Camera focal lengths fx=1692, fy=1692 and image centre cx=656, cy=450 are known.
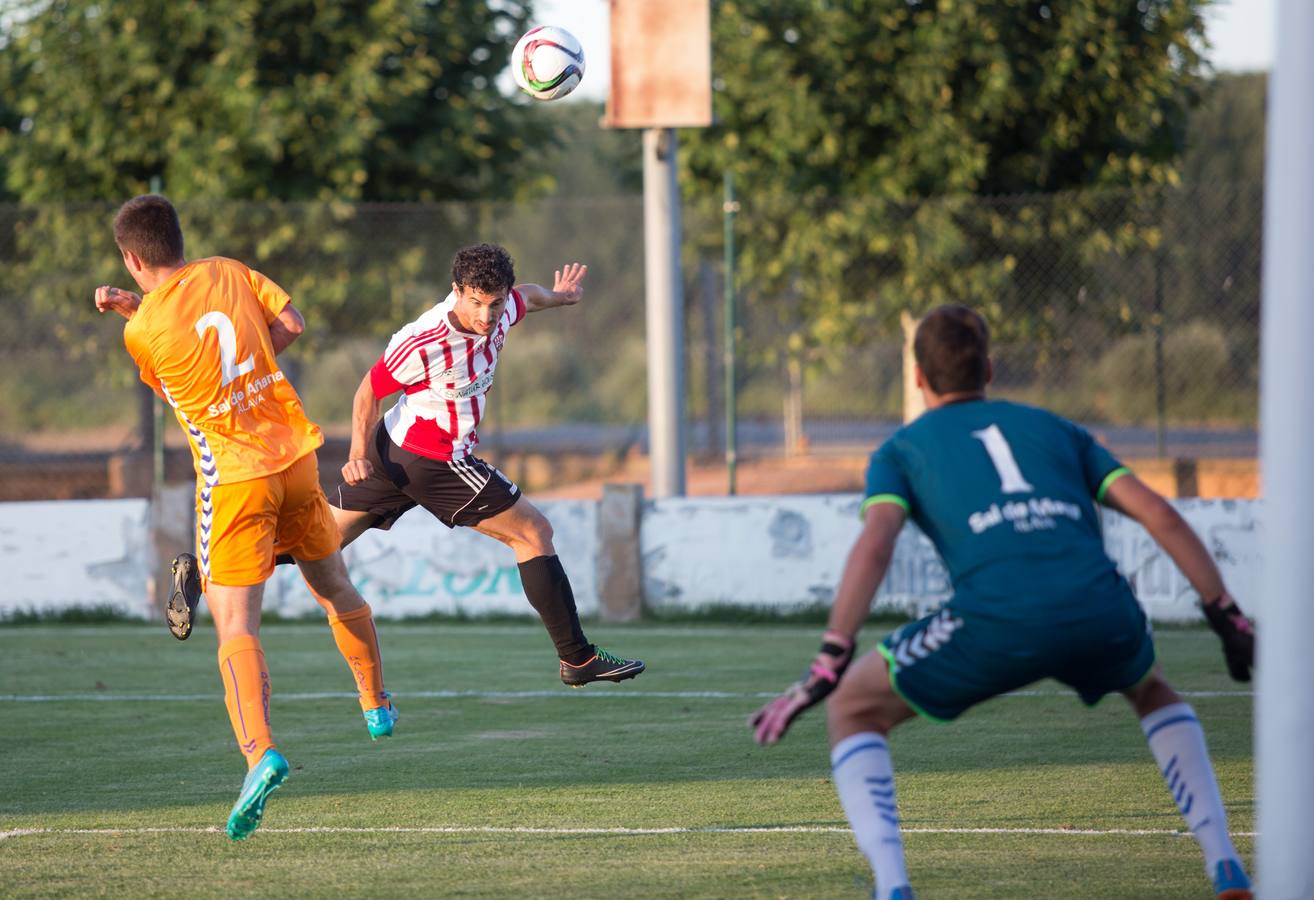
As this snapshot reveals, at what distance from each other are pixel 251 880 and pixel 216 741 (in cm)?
274

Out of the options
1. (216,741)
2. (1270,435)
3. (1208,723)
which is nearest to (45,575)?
(216,741)

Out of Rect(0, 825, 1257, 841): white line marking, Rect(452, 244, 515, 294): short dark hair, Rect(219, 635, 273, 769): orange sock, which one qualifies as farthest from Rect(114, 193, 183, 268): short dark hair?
Rect(0, 825, 1257, 841): white line marking

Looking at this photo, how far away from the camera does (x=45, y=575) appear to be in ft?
42.1

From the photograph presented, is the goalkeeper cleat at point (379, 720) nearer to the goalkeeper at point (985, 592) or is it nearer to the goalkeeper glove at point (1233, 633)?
the goalkeeper at point (985, 592)

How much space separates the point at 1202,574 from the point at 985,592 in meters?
0.55

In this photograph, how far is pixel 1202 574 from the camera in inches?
168

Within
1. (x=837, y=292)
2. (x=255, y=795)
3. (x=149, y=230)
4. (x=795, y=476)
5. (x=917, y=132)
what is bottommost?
(x=795, y=476)

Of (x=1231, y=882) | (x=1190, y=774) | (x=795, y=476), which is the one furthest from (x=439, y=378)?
(x=795, y=476)

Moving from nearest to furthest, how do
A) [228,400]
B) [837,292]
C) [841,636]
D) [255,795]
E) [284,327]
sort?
[841,636]
[255,795]
[228,400]
[284,327]
[837,292]

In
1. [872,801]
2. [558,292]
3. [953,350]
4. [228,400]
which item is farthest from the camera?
[558,292]

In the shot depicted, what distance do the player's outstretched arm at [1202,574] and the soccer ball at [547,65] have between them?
218 inches

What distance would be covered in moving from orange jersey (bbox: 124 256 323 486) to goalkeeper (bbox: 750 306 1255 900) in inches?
98.1

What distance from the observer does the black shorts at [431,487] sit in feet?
25.2

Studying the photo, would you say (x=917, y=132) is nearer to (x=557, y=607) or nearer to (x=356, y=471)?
(x=557, y=607)
